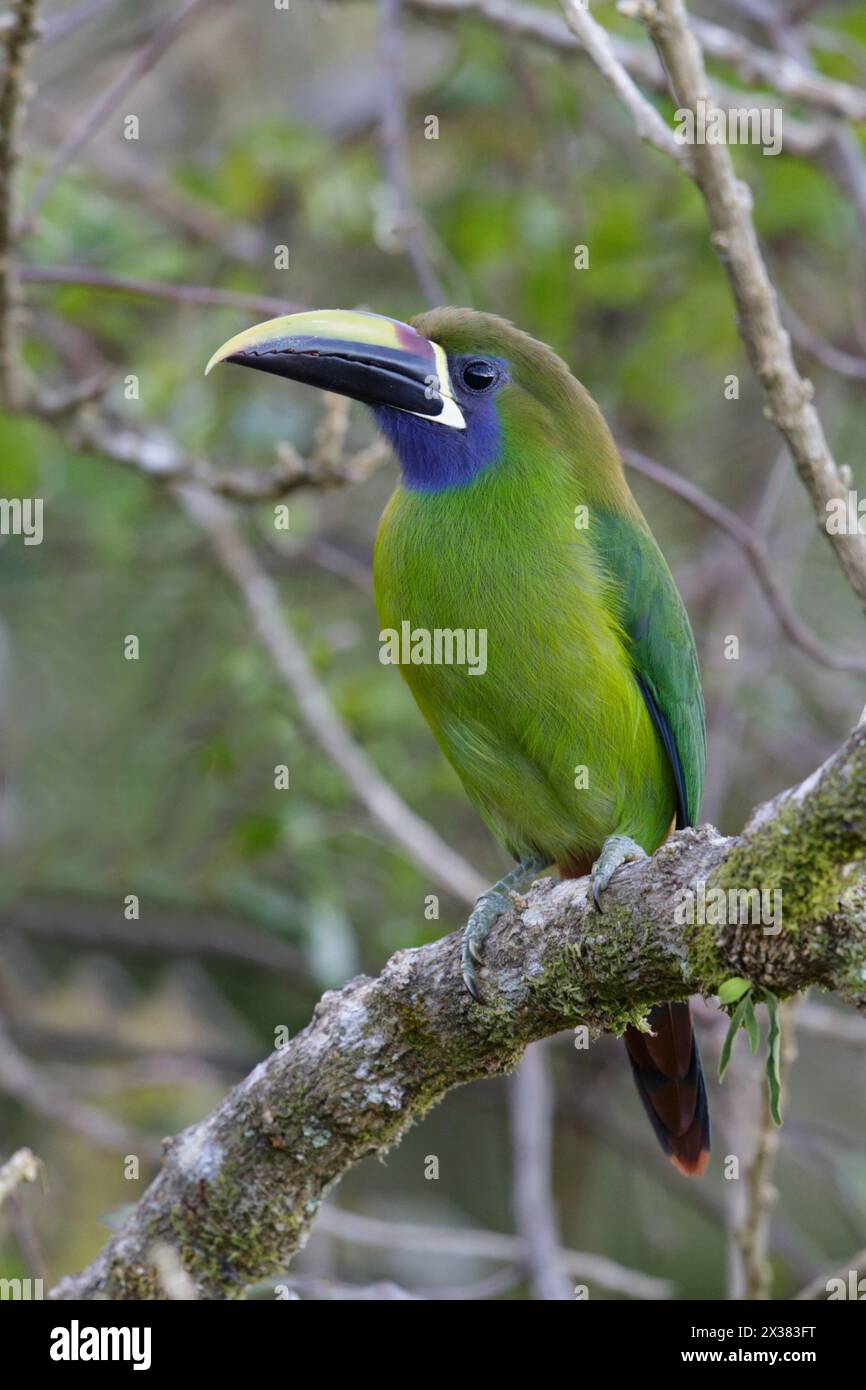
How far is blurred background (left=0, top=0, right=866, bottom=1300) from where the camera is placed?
4.07 meters

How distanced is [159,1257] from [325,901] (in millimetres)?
1822

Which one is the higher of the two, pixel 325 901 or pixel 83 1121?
pixel 325 901

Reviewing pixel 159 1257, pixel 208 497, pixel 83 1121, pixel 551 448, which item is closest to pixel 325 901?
pixel 83 1121

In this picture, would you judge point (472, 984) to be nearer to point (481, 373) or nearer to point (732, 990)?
point (732, 990)

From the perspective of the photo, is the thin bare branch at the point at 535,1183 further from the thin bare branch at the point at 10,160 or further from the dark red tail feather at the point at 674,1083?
the thin bare branch at the point at 10,160

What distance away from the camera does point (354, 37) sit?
5.56 m

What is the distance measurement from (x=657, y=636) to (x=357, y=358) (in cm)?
73

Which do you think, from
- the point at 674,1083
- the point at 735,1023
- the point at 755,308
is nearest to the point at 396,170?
the point at 755,308

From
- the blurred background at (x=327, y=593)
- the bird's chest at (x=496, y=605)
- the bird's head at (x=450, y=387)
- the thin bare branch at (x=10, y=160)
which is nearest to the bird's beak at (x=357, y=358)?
the bird's head at (x=450, y=387)

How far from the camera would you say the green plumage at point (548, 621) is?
108 inches

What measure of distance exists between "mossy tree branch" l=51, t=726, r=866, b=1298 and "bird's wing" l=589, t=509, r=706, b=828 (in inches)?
27.1

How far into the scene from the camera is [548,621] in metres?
2.73

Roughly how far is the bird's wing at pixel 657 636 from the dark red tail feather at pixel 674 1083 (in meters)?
0.42
